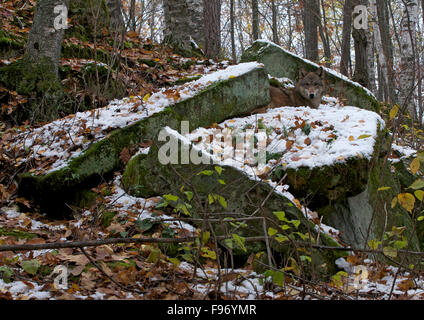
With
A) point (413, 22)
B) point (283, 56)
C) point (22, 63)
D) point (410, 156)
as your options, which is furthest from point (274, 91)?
point (413, 22)

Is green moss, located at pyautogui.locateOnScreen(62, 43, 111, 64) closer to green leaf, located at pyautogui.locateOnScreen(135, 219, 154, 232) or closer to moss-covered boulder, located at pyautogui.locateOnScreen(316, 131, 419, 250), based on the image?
green leaf, located at pyautogui.locateOnScreen(135, 219, 154, 232)

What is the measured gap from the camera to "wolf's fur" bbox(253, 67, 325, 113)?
22.8ft

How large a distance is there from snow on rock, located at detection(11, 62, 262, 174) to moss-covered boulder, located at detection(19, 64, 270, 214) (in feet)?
0.39

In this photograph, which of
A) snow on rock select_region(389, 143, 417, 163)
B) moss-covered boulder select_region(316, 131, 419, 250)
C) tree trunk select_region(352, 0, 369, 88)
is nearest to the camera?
moss-covered boulder select_region(316, 131, 419, 250)

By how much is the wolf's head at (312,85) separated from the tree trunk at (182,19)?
4299mm

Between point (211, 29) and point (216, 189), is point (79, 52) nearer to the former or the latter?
point (211, 29)

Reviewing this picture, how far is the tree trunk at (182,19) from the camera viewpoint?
34.0 ft

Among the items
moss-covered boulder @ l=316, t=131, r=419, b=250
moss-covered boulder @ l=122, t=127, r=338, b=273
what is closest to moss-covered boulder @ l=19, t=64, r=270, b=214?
moss-covered boulder @ l=122, t=127, r=338, b=273

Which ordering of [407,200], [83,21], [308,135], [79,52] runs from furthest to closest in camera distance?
1. [83,21]
2. [79,52]
3. [308,135]
4. [407,200]

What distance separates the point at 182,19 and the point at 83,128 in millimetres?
6259

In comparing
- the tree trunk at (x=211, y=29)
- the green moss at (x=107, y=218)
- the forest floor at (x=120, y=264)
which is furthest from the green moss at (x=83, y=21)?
the green moss at (x=107, y=218)

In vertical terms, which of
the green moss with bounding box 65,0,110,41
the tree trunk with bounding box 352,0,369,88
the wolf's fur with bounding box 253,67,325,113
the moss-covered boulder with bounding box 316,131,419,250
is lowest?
the moss-covered boulder with bounding box 316,131,419,250

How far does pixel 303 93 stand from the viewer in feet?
23.1

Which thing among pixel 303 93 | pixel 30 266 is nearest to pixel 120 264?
pixel 30 266
